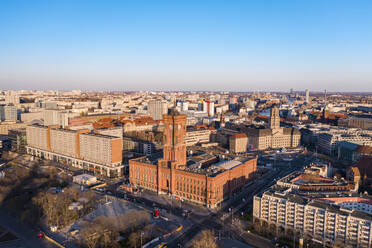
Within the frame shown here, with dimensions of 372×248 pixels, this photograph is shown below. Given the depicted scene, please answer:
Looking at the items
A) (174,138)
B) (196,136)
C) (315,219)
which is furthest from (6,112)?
(315,219)

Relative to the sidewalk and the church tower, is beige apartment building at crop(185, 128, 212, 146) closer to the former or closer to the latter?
the church tower

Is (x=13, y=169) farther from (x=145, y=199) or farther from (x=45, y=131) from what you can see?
(x=145, y=199)

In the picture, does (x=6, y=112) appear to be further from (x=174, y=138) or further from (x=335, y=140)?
(x=335, y=140)

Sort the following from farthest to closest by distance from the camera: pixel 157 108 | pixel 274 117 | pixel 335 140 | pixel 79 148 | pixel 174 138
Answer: pixel 157 108 < pixel 274 117 < pixel 335 140 < pixel 79 148 < pixel 174 138

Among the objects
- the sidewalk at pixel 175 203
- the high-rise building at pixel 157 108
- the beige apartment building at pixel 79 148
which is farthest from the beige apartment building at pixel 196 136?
the high-rise building at pixel 157 108

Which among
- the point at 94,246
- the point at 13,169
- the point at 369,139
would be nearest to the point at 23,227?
the point at 94,246
